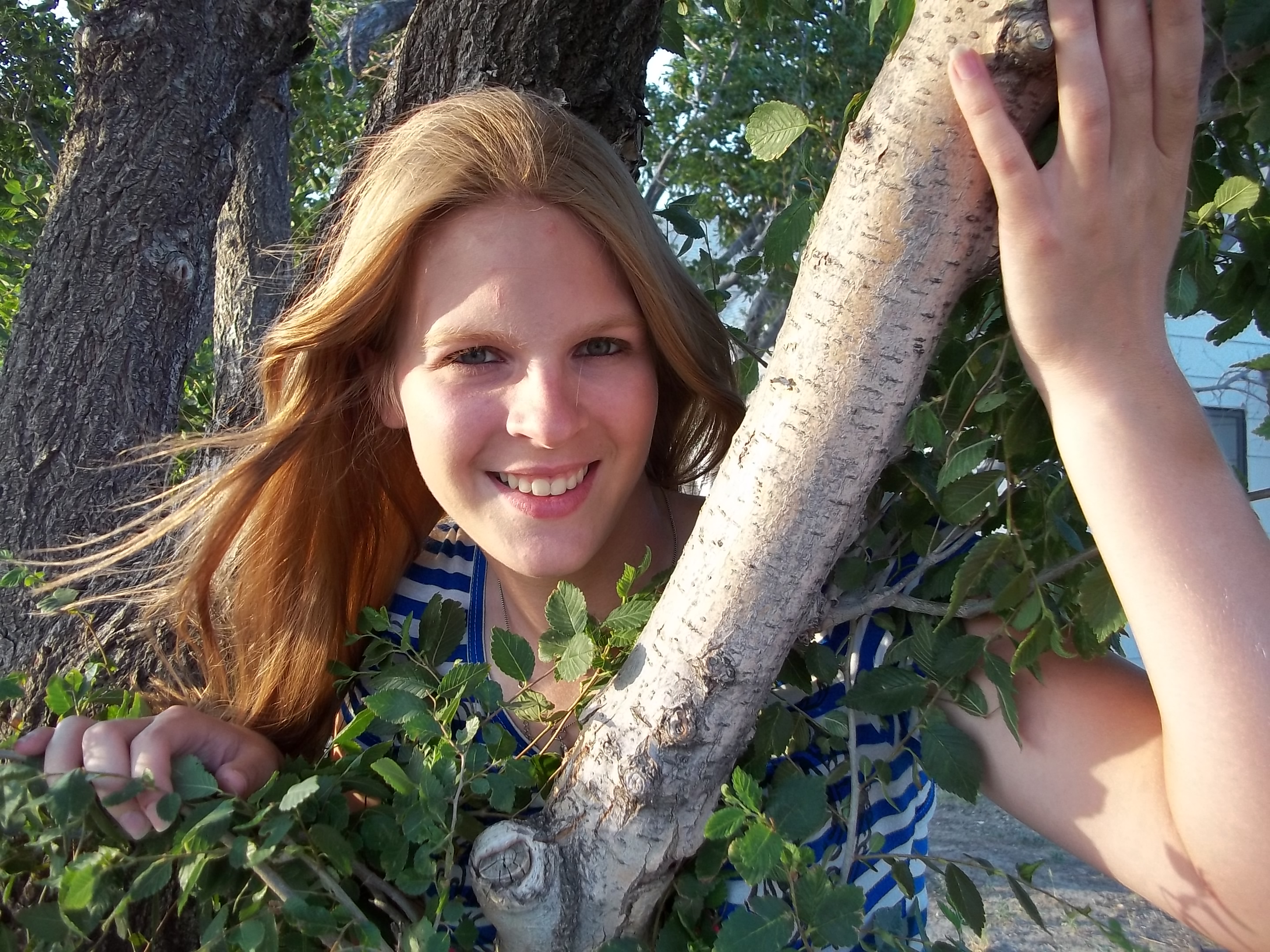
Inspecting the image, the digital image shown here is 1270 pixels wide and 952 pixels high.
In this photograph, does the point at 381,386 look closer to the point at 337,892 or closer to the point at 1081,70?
the point at 337,892

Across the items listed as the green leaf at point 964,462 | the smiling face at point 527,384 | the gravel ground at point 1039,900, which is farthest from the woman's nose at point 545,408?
the gravel ground at point 1039,900

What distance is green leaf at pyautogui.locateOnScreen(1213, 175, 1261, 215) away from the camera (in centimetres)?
99

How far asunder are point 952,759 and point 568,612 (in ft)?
1.59

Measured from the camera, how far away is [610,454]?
1.52 metres

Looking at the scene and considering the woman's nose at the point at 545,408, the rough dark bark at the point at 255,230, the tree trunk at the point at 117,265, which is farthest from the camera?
the rough dark bark at the point at 255,230

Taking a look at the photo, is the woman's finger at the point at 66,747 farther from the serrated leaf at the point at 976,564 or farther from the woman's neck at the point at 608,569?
the serrated leaf at the point at 976,564

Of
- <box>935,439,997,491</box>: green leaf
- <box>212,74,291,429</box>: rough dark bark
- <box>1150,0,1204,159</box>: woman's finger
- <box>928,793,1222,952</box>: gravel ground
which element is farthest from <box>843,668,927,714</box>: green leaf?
<box>928,793,1222,952</box>: gravel ground

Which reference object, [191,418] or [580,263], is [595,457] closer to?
Answer: [580,263]

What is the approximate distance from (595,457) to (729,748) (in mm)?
555

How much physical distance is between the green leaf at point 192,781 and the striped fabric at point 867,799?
0.33 meters

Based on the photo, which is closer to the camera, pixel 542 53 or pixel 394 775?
pixel 394 775

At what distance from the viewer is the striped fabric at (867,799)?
4.10 ft

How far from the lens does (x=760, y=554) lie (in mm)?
1022

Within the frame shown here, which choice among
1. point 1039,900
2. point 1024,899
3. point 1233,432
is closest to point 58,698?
point 1024,899
